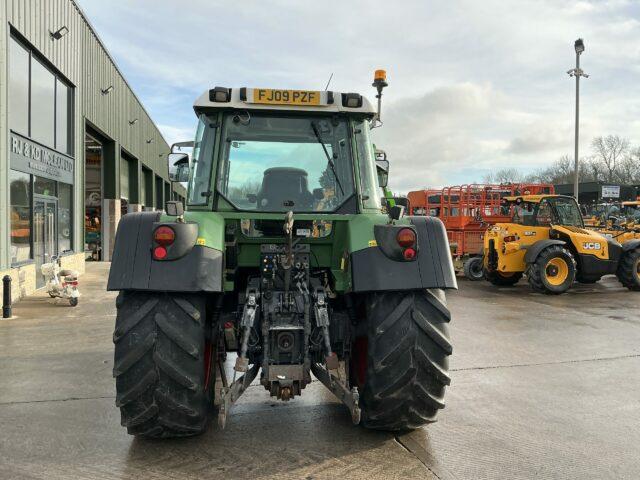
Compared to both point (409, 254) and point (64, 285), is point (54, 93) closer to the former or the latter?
point (64, 285)

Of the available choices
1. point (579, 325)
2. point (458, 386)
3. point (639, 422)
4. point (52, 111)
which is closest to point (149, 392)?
point (458, 386)

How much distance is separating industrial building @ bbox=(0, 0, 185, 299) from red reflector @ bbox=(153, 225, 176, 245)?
18.8ft

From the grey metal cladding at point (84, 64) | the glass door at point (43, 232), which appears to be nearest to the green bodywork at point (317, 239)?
the grey metal cladding at point (84, 64)

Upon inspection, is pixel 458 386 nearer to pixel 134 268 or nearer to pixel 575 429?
pixel 575 429

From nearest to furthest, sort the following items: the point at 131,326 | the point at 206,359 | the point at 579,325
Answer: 1. the point at 131,326
2. the point at 206,359
3. the point at 579,325

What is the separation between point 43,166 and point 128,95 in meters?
11.6

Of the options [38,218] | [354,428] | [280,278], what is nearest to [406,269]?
[280,278]

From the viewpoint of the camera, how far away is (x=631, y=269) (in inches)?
509

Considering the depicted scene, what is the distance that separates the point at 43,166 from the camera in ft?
40.8

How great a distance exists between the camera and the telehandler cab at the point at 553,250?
12.3 metres

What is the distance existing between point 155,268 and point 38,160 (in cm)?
1029

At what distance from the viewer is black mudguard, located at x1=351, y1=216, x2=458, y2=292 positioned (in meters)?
3.59

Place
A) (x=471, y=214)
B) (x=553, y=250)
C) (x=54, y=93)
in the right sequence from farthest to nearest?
(x=471, y=214)
(x=54, y=93)
(x=553, y=250)

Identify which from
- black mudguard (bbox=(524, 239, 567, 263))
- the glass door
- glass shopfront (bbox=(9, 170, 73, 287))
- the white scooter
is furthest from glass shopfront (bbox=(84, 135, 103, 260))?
black mudguard (bbox=(524, 239, 567, 263))
